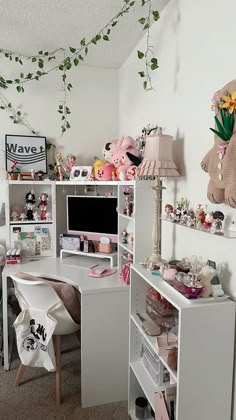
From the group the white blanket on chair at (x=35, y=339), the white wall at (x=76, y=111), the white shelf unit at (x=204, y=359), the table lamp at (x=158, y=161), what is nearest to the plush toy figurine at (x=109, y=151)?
the white wall at (x=76, y=111)

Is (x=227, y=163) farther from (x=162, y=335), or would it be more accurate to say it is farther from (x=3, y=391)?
(x=3, y=391)

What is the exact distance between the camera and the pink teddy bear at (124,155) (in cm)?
216

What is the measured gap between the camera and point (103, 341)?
6.06ft

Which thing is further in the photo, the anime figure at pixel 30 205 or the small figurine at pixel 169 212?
the anime figure at pixel 30 205

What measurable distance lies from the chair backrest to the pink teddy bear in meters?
0.89

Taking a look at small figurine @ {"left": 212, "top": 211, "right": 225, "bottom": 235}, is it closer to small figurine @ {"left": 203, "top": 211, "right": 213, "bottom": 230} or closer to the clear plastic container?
small figurine @ {"left": 203, "top": 211, "right": 213, "bottom": 230}

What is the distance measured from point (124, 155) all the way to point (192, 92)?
776 millimetres

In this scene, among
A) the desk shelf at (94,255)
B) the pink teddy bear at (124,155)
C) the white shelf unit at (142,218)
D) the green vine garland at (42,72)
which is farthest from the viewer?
the green vine garland at (42,72)

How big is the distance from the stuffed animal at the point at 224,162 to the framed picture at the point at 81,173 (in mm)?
1407

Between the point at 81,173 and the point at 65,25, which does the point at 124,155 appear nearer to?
the point at 81,173

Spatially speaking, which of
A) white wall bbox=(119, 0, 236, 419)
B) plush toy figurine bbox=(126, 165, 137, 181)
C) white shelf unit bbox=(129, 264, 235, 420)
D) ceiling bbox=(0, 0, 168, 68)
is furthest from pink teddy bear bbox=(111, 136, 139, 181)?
white shelf unit bbox=(129, 264, 235, 420)

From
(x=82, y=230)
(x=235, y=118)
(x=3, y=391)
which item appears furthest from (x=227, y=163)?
(x=3, y=391)

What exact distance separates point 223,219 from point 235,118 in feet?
1.30

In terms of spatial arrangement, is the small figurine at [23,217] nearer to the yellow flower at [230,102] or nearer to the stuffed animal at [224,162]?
the stuffed animal at [224,162]
